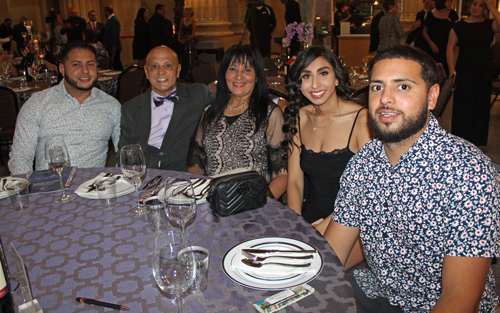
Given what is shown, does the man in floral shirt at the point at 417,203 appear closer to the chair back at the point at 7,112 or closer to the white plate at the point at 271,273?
the white plate at the point at 271,273

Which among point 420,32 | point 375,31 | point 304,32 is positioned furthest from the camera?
point 375,31

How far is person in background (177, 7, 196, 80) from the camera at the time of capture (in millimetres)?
9609

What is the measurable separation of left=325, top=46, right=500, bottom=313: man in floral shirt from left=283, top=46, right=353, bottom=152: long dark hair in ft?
2.70

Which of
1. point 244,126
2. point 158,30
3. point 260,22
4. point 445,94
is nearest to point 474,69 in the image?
point 445,94

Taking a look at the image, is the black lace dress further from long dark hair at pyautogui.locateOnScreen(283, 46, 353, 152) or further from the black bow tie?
the black bow tie

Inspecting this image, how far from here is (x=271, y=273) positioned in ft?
3.83

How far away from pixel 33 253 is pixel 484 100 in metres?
5.18

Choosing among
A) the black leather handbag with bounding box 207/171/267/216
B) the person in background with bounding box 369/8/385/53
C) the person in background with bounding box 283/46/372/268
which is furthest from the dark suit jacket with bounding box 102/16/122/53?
the black leather handbag with bounding box 207/171/267/216

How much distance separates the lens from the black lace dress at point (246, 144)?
8.04ft

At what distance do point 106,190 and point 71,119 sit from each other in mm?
1160

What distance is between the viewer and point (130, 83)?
17.1ft

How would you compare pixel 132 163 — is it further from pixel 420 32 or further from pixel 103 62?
pixel 420 32

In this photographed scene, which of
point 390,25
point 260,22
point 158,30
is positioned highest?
point 260,22

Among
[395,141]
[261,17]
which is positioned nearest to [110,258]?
[395,141]
